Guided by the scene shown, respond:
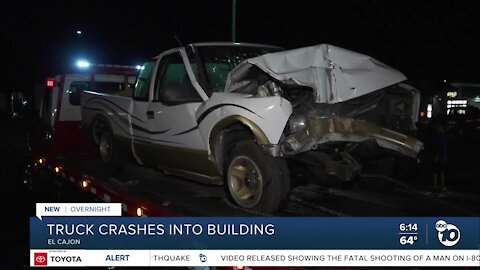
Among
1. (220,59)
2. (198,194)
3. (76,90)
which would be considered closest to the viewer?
(198,194)

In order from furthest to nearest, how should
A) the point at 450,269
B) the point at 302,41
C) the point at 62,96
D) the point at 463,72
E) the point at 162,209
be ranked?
the point at 463,72, the point at 302,41, the point at 62,96, the point at 162,209, the point at 450,269

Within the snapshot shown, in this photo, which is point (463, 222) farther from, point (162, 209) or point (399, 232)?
point (162, 209)

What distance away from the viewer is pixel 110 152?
7219mm

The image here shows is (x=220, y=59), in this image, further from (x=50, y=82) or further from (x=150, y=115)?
(x=50, y=82)

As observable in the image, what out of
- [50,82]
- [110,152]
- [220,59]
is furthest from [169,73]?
[50,82]

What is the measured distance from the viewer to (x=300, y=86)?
183 inches

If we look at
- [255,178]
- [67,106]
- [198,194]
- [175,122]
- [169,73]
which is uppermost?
[169,73]

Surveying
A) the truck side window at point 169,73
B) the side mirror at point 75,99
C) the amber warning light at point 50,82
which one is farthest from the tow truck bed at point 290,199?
the amber warning light at point 50,82

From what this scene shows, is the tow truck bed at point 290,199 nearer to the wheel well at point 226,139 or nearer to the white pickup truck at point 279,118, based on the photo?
the white pickup truck at point 279,118

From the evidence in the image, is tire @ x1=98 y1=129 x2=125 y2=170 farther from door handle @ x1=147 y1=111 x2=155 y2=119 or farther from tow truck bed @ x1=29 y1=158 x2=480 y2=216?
door handle @ x1=147 y1=111 x2=155 y2=119

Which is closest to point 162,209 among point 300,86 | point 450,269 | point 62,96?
point 300,86

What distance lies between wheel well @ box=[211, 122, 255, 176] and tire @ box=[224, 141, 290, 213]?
213mm

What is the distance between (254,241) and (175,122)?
2409mm

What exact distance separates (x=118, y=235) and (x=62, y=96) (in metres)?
5.37
